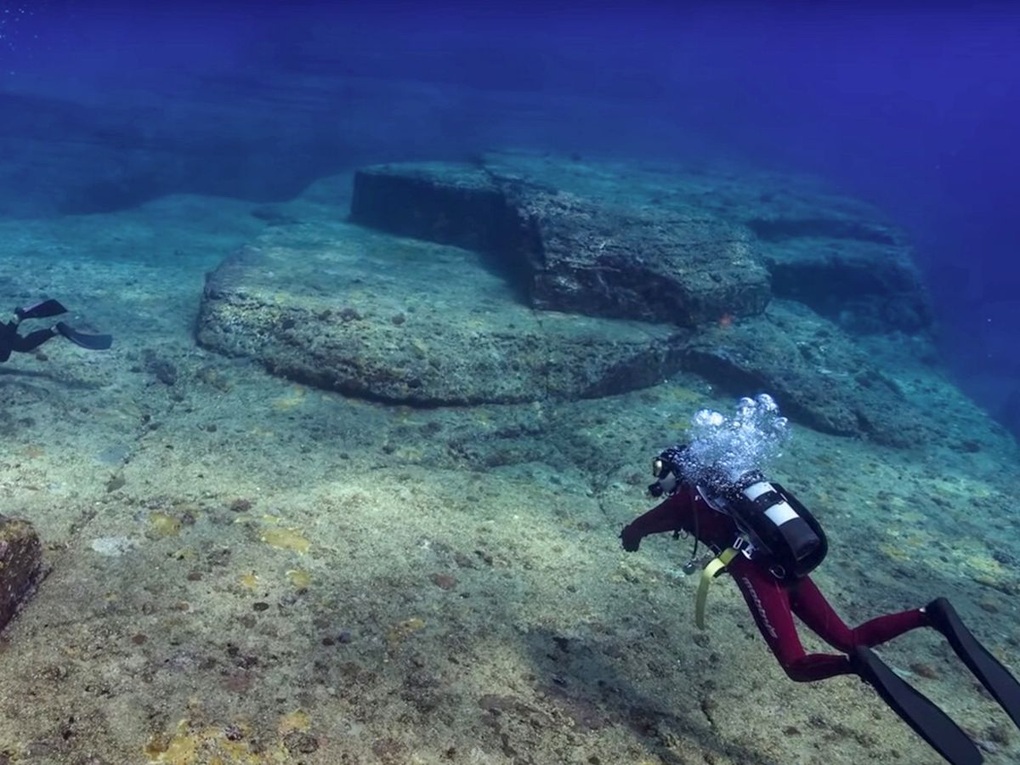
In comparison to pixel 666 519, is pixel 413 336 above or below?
below

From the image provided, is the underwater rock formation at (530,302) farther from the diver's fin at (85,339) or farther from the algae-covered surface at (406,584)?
the diver's fin at (85,339)

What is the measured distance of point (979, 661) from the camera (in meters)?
3.24

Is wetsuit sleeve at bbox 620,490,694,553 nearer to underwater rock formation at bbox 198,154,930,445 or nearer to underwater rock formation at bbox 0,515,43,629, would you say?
underwater rock formation at bbox 198,154,930,445

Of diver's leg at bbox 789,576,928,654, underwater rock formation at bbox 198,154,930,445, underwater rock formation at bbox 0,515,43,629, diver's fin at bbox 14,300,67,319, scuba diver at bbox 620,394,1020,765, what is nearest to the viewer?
scuba diver at bbox 620,394,1020,765

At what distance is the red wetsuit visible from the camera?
3.35 meters

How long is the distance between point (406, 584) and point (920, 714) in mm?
2831

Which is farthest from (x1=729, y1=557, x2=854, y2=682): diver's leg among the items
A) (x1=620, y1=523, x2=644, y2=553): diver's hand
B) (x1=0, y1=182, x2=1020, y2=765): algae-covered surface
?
(x1=620, y1=523, x2=644, y2=553): diver's hand

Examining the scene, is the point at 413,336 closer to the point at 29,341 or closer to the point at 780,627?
the point at 29,341

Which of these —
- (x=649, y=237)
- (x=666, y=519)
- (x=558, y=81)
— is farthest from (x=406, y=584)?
(x=558, y=81)

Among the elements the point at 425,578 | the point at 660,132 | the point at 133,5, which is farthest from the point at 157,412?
the point at 133,5

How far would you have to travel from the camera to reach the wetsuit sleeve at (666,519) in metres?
4.12

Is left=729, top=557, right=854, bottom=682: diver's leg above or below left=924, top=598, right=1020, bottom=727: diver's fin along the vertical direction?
below

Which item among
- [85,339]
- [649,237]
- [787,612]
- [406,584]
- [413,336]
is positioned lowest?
[85,339]

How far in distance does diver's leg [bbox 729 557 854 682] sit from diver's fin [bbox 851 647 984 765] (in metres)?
0.09
